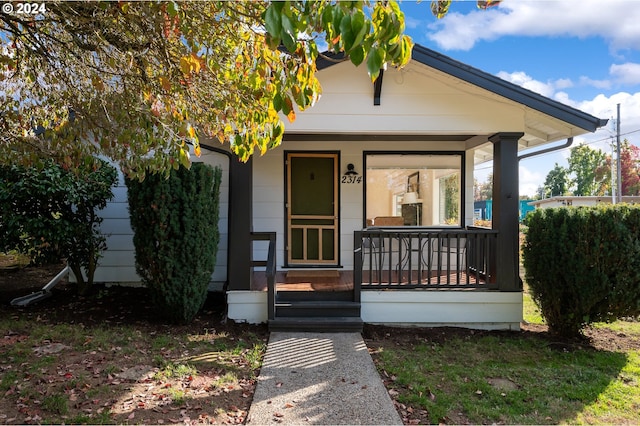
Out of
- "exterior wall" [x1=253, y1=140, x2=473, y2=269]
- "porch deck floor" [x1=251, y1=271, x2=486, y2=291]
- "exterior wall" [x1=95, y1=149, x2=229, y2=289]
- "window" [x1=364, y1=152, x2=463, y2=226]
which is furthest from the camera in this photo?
"window" [x1=364, y1=152, x2=463, y2=226]

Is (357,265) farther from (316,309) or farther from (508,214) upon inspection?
(508,214)

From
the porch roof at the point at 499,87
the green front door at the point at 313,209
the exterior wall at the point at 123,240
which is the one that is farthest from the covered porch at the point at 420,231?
the exterior wall at the point at 123,240

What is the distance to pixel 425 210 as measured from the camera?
712cm

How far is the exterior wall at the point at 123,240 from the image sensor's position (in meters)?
6.52

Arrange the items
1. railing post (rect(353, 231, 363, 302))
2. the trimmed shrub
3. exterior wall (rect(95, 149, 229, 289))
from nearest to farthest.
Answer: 1. the trimmed shrub
2. railing post (rect(353, 231, 363, 302))
3. exterior wall (rect(95, 149, 229, 289))

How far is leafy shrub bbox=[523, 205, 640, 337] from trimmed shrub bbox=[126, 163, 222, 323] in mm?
4385

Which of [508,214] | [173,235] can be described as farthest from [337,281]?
[508,214]

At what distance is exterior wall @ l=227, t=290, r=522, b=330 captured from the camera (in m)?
5.33

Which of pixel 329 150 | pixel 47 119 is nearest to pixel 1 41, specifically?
pixel 47 119

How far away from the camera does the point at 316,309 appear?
511 cm

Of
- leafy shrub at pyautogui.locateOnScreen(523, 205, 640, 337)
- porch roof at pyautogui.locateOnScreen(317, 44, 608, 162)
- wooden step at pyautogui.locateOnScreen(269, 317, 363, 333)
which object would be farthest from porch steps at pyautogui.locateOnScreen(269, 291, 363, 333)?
porch roof at pyautogui.locateOnScreen(317, 44, 608, 162)

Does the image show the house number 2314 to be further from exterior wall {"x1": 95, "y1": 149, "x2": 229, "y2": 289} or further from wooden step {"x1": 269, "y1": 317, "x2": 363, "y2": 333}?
wooden step {"x1": 269, "y1": 317, "x2": 363, "y2": 333}

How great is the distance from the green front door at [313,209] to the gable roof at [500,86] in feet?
7.54

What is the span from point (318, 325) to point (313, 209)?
2640 millimetres
